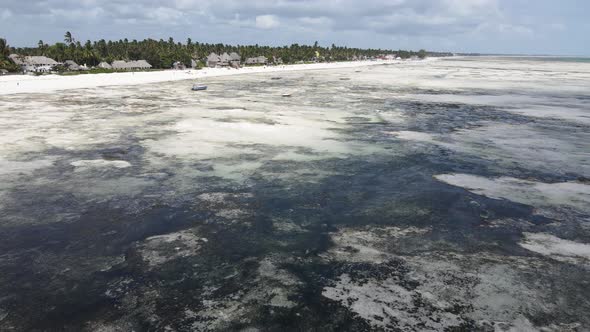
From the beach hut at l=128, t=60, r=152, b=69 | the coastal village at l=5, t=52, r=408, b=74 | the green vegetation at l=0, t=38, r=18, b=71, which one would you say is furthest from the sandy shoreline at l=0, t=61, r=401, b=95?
the beach hut at l=128, t=60, r=152, b=69

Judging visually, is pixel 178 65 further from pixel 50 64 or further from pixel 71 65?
pixel 50 64

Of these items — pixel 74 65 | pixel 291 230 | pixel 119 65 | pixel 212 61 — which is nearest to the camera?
pixel 291 230

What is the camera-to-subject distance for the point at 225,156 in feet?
59.9

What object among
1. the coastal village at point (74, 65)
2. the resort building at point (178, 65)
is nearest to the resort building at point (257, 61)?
the coastal village at point (74, 65)

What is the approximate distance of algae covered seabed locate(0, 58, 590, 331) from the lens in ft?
25.2

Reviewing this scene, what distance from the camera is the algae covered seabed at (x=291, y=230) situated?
7684 mm

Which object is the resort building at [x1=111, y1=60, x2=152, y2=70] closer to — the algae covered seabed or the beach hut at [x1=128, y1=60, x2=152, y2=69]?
the beach hut at [x1=128, y1=60, x2=152, y2=69]

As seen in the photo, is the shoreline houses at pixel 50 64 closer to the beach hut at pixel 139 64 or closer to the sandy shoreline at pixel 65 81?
the beach hut at pixel 139 64

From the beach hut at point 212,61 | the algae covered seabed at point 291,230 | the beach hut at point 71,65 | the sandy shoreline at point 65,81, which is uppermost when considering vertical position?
the beach hut at point 212,61

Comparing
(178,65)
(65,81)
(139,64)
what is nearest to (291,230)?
(65,81)

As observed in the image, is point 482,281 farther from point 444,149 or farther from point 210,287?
point 444,149

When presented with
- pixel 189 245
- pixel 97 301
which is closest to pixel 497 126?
pixel 189 245

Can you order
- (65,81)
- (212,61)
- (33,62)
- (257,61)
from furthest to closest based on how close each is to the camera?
(257,61) → (212,61) → (33,62) → (65,81)

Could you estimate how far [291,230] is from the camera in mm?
11172
